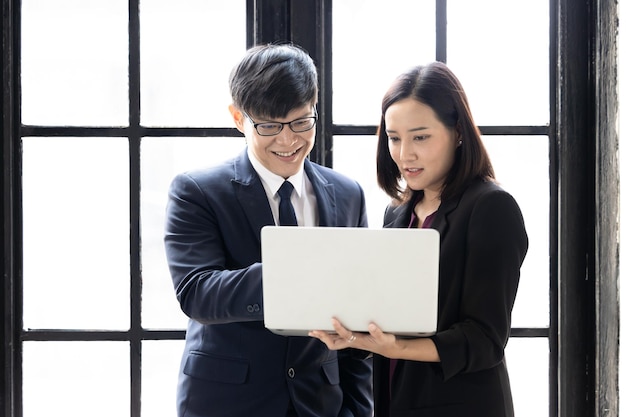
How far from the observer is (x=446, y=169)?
159 centimetres

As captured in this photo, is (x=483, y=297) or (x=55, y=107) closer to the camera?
(x=483, y=297)

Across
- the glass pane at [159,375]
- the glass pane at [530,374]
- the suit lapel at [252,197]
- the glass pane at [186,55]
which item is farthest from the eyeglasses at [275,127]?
the glass pane at [530,374]

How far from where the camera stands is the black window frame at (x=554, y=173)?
2059mm

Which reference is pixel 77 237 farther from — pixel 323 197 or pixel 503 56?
pixel 503 56

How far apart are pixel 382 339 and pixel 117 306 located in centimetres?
112

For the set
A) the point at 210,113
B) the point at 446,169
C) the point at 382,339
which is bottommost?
the point at 382,339

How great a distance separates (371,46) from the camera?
2160 millimetres

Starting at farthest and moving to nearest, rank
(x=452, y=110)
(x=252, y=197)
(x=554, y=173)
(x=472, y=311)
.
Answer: (x=554, y=173), (x=252, y=197), (x=452, y=110), (x=472, y=311)

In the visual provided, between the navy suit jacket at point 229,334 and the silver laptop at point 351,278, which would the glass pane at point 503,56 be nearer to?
the navy suit jacket at point 229,334

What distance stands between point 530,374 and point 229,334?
42.3 inches

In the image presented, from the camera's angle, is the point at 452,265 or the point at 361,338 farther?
the point at 452,265

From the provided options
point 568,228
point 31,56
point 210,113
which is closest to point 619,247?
point 568,228

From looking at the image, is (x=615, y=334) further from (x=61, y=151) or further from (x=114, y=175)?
(x=61, y=151)

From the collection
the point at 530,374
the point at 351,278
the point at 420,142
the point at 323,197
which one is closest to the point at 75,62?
the point at 323,197
